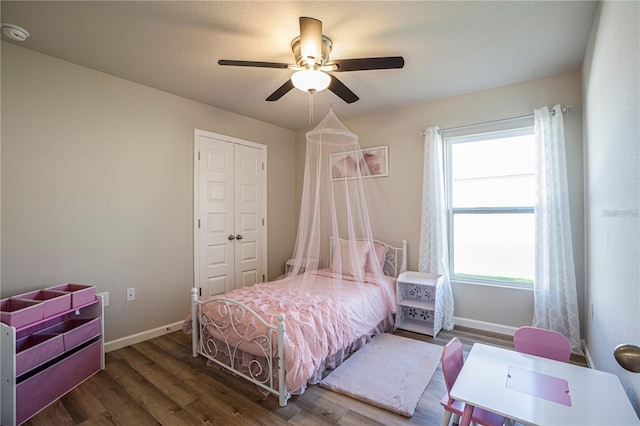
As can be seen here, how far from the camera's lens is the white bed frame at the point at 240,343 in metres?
2.00

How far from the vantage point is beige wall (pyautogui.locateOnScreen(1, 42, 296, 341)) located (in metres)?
2.34

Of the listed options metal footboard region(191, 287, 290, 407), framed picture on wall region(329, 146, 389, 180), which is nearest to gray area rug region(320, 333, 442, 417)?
metal footboard region(191, 287, 290, 407)

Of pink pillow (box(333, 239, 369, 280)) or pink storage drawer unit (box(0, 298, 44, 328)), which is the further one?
pink pillow (box(333, 239, 369, 280))

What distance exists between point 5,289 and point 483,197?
4.64m

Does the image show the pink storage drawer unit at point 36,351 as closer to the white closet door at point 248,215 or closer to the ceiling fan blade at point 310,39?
the white closet door at point 248,215

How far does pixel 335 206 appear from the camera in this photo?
3.10 metres

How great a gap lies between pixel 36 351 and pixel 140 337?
1124mm

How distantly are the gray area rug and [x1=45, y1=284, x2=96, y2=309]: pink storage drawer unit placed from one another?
208 cm

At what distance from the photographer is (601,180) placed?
1.95 m

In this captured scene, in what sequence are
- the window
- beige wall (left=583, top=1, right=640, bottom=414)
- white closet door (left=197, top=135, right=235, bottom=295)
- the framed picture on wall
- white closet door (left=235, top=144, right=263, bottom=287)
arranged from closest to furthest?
beige wall (left=583, top=1, right=640, bottom=414)
the window
the framed picture on wall
white closet door (left=197, top=135, right=235, bottom=295)
white closet door (left=235, top=144, right=263, bottom=287)

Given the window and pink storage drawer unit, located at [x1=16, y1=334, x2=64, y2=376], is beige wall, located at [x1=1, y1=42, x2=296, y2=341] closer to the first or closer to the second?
pink storage drawer unit, located at [x1=16, y1=334, x2=64, y2=376]

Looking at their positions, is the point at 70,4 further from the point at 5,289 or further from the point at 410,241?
the point at 410,241

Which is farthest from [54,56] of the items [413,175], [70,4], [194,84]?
[413,175]

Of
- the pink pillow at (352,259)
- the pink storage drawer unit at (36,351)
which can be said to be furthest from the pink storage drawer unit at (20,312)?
the pink pillow at (352,259)
